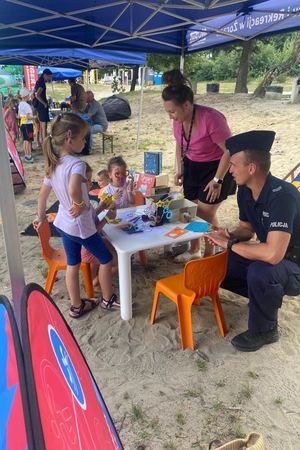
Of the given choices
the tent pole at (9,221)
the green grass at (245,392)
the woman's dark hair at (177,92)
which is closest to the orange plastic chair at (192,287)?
the green grass at (245,392)

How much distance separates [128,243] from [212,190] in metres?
0.94

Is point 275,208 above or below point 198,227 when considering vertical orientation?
above

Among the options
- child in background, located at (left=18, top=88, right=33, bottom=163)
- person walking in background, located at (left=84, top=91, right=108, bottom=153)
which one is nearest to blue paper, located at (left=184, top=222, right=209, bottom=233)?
child in background, located at (left=18, top=88, right=33, bottom=163)

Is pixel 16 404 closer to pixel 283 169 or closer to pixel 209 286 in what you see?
pixel 209 286

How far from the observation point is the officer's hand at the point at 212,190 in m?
3.12

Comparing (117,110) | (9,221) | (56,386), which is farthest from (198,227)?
(117,110)

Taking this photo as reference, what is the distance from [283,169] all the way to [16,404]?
7067mm

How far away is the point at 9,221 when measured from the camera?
1.06m

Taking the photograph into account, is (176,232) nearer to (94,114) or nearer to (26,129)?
(26,129)

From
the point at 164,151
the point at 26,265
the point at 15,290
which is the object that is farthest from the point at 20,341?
the point at 164,151

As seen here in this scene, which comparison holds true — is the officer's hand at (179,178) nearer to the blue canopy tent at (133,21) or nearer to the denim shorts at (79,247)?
the denim shorts at (79,247)

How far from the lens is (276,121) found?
10.6m

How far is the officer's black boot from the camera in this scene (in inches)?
99.1

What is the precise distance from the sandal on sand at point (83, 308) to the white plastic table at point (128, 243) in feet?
1.01
